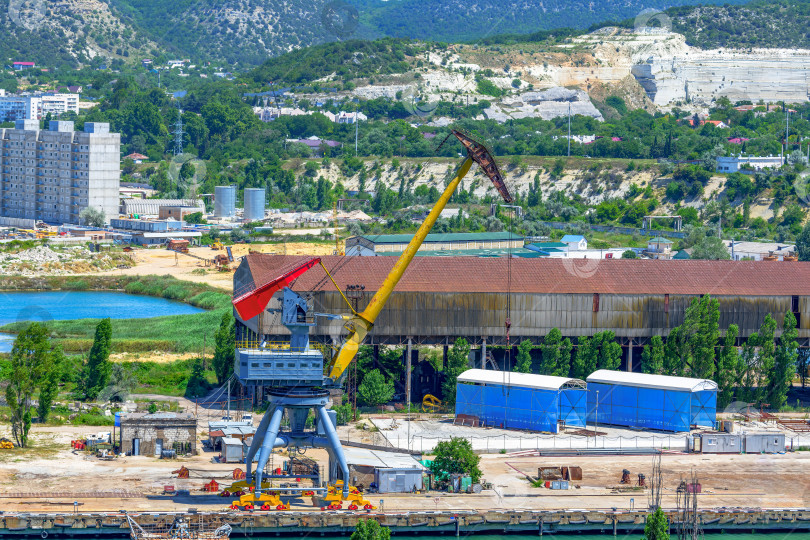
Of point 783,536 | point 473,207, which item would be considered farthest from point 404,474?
point 473,207

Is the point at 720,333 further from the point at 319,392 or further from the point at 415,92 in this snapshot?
the point at 415,92

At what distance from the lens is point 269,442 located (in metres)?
41.1

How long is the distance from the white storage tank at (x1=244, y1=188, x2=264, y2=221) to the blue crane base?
8801cm

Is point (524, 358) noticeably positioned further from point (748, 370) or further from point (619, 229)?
point (619, 229)

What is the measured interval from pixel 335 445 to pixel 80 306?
162 ft

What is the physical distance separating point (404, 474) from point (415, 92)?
478ft

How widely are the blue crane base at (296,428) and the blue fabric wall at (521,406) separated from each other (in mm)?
12284

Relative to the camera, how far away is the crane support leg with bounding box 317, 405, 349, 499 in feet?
136

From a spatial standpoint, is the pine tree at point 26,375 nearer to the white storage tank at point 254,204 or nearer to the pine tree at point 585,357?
the pine tree at point 585,357

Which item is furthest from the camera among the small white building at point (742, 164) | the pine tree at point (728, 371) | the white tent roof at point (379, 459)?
the small white building at point (742, 164)

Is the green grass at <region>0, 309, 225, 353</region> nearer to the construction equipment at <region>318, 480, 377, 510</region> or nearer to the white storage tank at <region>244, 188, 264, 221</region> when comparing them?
the construction equipment at <region>318, 480, 377, 510</region>

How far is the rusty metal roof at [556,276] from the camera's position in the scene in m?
56.6

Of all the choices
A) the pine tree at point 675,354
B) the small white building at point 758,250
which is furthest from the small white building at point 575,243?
the pine tree at point 675,354

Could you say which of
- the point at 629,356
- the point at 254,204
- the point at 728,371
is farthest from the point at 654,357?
the point at 254,204
